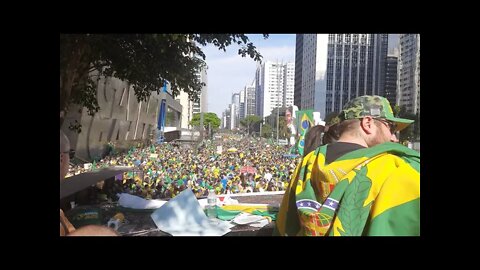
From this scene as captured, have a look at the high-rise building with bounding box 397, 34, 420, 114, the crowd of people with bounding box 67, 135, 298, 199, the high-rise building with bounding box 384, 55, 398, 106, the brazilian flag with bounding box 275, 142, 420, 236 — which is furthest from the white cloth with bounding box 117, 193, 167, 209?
the high-rise building with bounding box 397, 34, 420, 114

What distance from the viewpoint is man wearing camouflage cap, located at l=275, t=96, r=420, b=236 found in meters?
2.55

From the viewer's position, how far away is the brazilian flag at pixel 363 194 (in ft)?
8.34

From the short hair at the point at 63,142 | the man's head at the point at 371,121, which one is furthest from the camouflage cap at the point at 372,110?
the short hair at the point at 63,142

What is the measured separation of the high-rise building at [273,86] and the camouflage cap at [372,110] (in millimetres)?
801

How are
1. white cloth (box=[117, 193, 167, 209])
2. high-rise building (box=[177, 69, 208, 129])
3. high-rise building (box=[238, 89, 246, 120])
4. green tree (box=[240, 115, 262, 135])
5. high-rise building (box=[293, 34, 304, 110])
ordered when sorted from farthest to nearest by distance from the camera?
1. green tree (box=[240, 115, 262, 135])
2. high-rise building (box=[238, 89, 246, 120])
3. high-rise building (box=[177, 69, 208, 129])
4. white cloth (box=[117, 193, 167, 209])
5. high-rise building (box=[293, 34, 304, 110])

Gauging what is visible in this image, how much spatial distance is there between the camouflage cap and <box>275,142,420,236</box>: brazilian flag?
1.00 ft

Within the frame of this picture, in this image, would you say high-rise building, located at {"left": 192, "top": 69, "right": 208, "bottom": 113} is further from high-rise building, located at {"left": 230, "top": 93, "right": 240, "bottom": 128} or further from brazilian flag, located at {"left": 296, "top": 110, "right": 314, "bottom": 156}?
brazilian flag, located at {"left": 296, "top": 110, "right": 314, "bottom": 156}

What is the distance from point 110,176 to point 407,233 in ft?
8.55

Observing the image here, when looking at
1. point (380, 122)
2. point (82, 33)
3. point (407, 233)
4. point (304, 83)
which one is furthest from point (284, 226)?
point (82, 33)

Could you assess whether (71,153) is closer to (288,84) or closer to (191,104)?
(191,104)

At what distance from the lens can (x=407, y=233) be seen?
2.78 m

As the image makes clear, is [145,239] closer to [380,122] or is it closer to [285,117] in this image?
[285,117]

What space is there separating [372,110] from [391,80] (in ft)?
2.00

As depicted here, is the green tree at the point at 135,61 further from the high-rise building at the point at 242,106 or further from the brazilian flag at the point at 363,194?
the brazilian flag at the point at 363,194
